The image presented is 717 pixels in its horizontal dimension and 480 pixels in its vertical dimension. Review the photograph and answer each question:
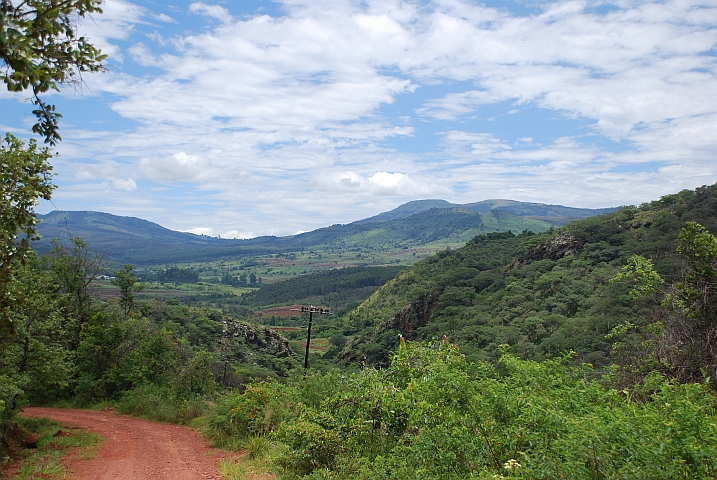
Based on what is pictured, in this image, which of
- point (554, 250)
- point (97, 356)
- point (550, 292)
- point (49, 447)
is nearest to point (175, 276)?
point (554, 250)

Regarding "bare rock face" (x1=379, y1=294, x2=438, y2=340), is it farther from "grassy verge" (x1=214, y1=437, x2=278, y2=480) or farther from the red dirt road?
"grassy verge" (x1=214, y1=437, x2=278, y2=480)

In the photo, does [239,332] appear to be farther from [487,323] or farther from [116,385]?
[116,385]

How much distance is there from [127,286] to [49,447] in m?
15.3

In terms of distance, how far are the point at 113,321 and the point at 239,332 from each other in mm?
32405

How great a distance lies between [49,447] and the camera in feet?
38.1

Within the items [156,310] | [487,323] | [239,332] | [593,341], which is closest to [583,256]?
[487,323]

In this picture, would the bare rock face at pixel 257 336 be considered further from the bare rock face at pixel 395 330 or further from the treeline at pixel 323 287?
the treeline at pixel 323 287

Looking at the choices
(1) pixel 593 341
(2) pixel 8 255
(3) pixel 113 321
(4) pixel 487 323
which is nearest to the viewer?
(2) pixel 8 255

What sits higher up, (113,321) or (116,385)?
(113,321)

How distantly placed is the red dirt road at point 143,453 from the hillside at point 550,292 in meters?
20.6

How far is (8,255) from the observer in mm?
4992

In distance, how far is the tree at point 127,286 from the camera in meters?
25.3

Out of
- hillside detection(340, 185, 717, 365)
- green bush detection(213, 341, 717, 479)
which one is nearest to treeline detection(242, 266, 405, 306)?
hillside detection(340, 185, 717, 365)

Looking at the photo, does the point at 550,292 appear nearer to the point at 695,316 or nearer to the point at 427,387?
the point at 695,316
